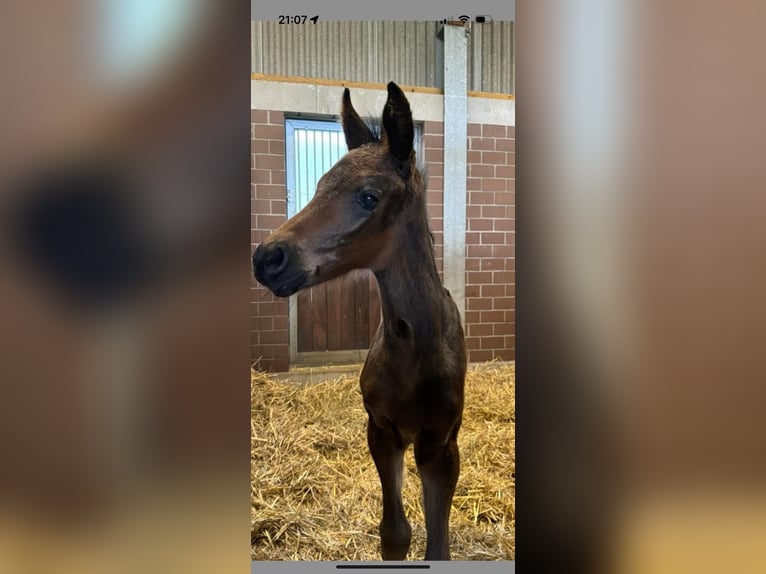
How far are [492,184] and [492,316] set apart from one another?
33 centimetres

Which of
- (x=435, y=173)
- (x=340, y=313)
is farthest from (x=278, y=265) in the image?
(x=435, y=173)

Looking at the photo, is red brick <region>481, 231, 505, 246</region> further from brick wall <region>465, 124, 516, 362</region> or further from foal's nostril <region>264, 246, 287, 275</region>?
foal's nostril <region>264, 246, 287, 275</region>

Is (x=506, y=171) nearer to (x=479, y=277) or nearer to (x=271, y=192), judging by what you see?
(x=479, y=277)

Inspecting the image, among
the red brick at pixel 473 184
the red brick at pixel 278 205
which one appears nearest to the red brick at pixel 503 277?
the red brick at pixel 473 184

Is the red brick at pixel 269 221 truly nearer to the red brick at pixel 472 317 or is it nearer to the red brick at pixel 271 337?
the red brick at pixel 271 337

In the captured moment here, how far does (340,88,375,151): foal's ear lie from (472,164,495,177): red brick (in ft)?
0.85

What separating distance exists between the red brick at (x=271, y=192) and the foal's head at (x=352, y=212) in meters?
→ 0.07
